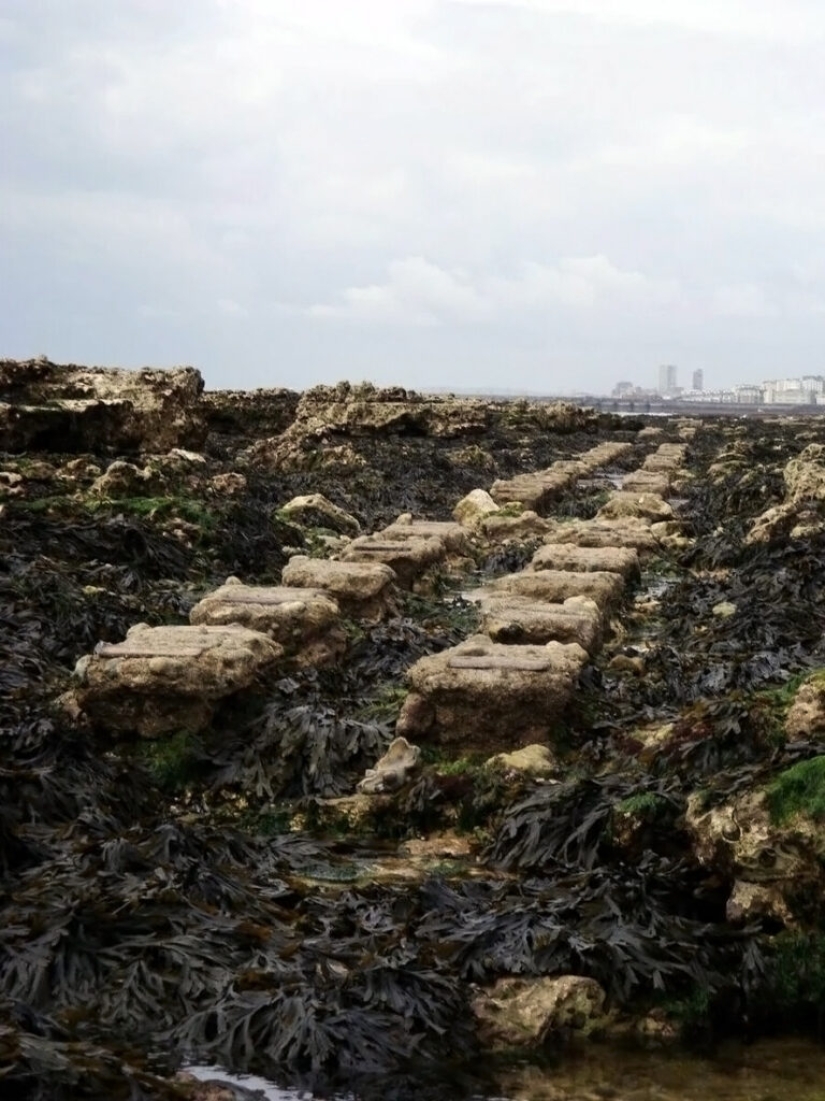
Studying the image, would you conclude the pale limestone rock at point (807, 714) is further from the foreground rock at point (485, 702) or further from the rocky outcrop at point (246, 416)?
the rocky outcrop at point (246, 416)

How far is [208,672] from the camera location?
5906 mm

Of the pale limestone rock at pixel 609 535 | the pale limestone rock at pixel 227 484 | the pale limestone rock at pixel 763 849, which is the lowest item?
the pale limestone rock at pixel 763 849

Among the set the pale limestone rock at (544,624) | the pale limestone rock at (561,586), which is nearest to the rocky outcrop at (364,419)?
the pale limestone rock at (561,586)

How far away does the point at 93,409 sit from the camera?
13977 millimetres

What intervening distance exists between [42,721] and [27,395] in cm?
928

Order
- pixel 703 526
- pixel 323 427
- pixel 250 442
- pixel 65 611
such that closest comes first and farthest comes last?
pixel 65 611 < pixel 703 526 < pixel 323 427 < pixel 250 442

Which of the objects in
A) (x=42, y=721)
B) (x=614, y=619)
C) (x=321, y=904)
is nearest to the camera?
(x=321, y=904)

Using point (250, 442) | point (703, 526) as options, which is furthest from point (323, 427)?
point (703, 526)

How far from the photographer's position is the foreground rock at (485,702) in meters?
5.77

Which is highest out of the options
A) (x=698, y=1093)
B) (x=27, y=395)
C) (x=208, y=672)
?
(x=27, y=395)

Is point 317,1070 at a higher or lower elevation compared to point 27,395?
lower

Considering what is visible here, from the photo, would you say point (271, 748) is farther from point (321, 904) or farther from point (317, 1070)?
point (317, 1070)

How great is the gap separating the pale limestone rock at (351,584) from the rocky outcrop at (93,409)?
18.4 feet

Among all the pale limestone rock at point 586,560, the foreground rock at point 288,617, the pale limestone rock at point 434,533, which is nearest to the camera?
the foreground rock at point 288,617
